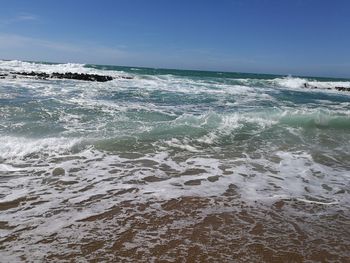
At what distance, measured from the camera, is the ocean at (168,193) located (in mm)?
3789

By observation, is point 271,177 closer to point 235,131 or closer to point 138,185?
point 138,185

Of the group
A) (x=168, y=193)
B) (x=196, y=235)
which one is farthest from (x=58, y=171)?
(x=196, y=235)

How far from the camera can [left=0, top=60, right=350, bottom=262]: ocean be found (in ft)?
12.4

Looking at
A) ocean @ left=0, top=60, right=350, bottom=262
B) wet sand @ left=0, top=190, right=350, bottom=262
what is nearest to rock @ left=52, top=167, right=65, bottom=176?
ocean @ left=0, top=60, right=350, bottom=262

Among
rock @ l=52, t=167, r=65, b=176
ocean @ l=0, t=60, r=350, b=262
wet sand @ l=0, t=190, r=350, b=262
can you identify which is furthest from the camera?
rock @ l=52, t=167, r=65, b=176

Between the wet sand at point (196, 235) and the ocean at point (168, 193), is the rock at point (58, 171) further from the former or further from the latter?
the wet sand at point (196, 235)

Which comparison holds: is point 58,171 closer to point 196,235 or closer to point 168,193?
point 168,193

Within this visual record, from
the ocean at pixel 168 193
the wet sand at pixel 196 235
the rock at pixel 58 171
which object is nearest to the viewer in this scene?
the wet sand at pixel 196 235

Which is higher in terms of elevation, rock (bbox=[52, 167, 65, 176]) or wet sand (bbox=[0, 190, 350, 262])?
rock (bbox=[52, 167, 65, 176])

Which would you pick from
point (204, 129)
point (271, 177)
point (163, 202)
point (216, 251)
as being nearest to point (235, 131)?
point (204, 129)

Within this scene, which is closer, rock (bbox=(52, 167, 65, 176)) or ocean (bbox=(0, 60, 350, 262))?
ocean (bbox=(0, 60, 350, 262))

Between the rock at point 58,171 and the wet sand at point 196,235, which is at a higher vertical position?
the rock at point 58,171

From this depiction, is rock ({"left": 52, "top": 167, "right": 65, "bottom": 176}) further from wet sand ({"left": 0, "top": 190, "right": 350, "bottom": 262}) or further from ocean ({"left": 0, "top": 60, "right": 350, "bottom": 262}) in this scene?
wet sand ({"left": 0, "top": 190, "right": 350, "bottom": 262})

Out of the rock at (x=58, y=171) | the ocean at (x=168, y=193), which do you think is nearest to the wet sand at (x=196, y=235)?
the ocean at (x=168, y=193)
